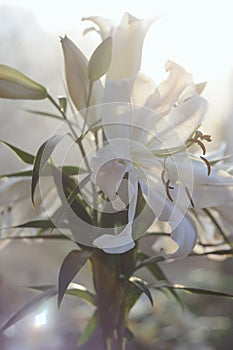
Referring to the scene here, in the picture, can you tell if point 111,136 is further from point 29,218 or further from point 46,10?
point 46,10

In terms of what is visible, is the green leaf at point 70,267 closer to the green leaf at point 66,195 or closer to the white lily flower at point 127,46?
the green leaf at point 66,195

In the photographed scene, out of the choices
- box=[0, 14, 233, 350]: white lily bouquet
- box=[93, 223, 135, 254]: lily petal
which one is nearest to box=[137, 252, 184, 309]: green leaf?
box=[0, 14, 233, 350]: white lily bouquet

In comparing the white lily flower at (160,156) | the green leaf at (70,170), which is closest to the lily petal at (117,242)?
the white lily flower at (160,156)

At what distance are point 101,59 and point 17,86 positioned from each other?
9 cm

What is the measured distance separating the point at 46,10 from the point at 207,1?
34cm

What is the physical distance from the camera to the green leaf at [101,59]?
0.48 m

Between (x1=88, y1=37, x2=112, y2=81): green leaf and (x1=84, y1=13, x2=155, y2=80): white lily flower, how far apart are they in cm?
2

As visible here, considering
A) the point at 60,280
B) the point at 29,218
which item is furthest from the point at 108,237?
the point at 29,218

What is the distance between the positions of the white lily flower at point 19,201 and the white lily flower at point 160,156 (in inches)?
5.1

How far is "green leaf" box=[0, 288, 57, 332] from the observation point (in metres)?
0.51

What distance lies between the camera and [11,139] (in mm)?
1325

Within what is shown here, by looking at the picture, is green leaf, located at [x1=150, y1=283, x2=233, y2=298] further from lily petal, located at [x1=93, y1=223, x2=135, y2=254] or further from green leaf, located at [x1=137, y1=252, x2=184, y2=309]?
lily petal, located at [x1=93, y1=223, x2=135, y2=254]

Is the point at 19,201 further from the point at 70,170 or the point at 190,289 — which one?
the point at 190,289

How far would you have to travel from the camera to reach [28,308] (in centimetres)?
52
